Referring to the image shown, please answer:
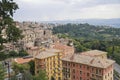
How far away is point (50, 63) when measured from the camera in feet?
144

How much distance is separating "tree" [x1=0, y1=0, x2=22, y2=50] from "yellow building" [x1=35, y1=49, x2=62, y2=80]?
31.0 meters

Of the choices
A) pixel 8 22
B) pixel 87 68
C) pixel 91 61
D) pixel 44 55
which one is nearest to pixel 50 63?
pixel 44 55

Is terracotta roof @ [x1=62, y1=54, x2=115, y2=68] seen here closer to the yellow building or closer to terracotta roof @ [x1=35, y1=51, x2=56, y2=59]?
the yellow building

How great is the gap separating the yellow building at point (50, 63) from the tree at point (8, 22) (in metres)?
31.0

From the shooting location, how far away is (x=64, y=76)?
44688 mm

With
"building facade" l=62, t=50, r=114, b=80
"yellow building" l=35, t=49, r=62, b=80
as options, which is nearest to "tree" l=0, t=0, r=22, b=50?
"building facade" l=62, t=50, r=114, b=80

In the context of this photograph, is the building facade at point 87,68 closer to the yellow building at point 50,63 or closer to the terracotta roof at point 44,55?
the yellow building at point 50,63

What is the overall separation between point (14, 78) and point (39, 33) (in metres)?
50.6

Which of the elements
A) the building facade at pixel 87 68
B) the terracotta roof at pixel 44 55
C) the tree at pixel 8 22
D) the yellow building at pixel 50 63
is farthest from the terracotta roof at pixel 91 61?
the tree at pixel 8 22

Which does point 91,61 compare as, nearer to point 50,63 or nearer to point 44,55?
point 50,63

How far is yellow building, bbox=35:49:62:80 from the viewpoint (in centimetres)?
4272

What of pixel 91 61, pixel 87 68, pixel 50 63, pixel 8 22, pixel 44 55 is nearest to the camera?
pixel 8 22

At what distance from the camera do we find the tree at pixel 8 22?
429 inches

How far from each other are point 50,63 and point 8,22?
3327 cm
